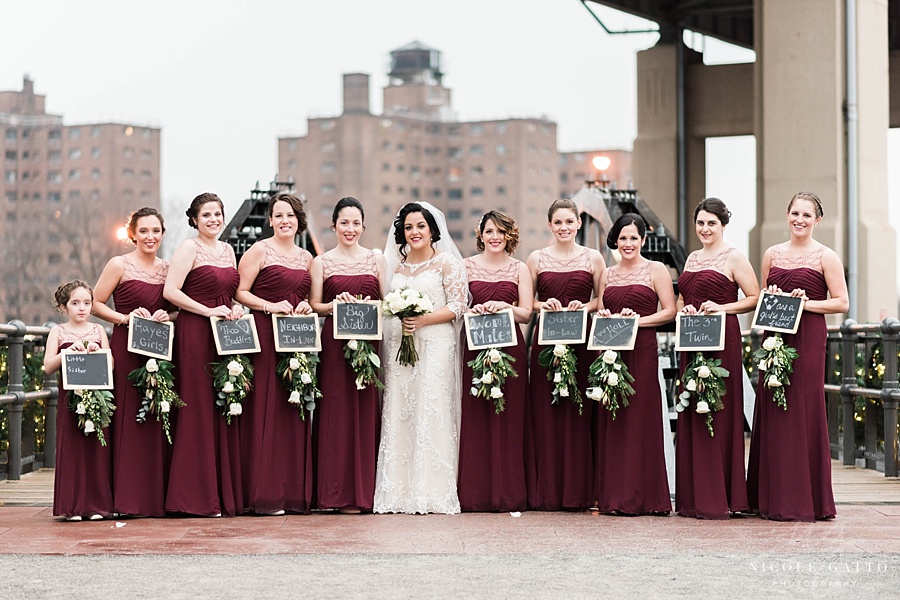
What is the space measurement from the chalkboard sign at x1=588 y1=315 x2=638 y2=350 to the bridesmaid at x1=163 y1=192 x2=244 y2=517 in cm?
263

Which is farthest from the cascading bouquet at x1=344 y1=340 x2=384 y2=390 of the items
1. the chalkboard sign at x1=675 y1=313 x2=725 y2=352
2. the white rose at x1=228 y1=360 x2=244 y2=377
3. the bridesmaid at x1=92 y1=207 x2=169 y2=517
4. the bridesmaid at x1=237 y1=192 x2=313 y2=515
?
the chalkboard sign at x1=675 y1=313 x2=725 y2=352

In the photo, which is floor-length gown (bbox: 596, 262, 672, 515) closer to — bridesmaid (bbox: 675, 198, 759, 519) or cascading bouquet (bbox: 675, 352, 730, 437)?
bridesmaid (bbox: 675, 198, 759, 519)

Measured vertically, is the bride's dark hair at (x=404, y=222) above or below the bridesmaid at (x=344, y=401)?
above

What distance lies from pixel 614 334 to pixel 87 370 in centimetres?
385

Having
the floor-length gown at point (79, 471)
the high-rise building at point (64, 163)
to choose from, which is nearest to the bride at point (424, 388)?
the floor-length gown at point (79, 471)

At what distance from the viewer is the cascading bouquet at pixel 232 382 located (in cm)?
986

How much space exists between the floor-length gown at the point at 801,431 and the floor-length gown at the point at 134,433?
4412mm

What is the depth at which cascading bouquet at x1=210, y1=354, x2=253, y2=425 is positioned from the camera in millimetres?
9859

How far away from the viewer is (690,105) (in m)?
34.5

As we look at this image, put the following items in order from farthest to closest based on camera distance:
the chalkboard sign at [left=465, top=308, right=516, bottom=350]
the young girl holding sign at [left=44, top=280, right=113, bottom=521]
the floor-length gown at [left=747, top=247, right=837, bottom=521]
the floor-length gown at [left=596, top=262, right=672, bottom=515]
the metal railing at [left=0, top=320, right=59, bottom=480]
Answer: the metal railing at [left=0, top=320, right=59, bottom=480] → the chalkboard sign at [left=465, top=308, right=516, bottom=350] → the floor-length gown at [left=596, top=262, right=672, bottom=515] → the young girl holding sign at [left=44, top=280, right=113, bottom=521] → the floor-length gown at [left=747, top=247, right=837, bottom=521]

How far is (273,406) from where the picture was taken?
33.0ft

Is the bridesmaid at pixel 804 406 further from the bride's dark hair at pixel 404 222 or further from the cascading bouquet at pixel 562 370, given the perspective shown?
the bride's dark hair at pixel 404 222

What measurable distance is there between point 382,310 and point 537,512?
1919 millimetres

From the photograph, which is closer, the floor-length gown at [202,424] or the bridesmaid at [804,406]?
the bridesmaid at [804,406]
